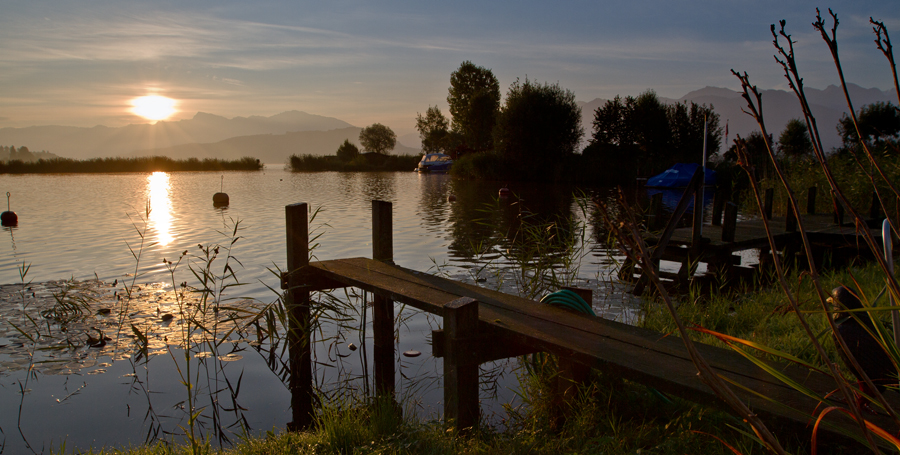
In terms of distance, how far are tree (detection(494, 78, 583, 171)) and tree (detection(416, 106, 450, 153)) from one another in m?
37.0

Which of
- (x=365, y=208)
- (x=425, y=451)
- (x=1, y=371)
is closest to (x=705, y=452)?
(x=425, y=451)

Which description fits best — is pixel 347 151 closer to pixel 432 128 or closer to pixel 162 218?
pixel 432 128

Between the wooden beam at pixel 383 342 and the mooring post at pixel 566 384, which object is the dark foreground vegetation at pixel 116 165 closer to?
the wooden beam at pixel 383 342

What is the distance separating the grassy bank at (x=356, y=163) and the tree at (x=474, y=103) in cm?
726

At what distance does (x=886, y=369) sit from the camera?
2672 mm

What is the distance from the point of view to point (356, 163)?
200 feet

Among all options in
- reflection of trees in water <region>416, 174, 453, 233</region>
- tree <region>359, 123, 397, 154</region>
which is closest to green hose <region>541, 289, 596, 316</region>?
reflection of trees in water <region>416, 174, 453, 233</region>

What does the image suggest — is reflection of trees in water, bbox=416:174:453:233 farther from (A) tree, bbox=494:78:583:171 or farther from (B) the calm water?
(A) tree, bbox=494:78:583:171

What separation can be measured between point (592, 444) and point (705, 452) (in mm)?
605

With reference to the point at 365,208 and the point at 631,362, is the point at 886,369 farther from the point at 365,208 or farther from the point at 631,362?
the point at 365,208

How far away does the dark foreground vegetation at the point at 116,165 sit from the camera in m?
44.7

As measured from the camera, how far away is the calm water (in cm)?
450

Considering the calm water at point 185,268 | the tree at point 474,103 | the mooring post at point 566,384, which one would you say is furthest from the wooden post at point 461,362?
the tree at point 474,103

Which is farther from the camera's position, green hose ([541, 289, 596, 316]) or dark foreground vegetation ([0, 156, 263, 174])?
dark foreground vegetation ([0, 156, 263, 174])
